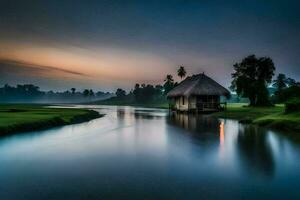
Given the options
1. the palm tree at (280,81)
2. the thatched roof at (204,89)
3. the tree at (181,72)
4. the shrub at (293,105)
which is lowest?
the shrub at (293,105)

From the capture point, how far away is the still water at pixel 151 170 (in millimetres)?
7871

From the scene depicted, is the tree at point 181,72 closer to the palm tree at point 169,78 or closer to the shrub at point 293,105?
the palm tree at point 169,78

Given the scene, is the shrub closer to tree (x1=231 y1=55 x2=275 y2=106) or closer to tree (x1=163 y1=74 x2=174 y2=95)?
tree (x1=231 y1=55 x2=275 y2=106)

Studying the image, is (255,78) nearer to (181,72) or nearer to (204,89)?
(204,89)

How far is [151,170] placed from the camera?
34.2 feet

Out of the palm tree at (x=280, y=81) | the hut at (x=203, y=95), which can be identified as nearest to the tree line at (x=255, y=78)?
the hut at (x=203, y=95)

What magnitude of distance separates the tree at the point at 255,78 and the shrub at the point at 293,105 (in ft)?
86.7

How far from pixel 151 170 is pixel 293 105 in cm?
2254

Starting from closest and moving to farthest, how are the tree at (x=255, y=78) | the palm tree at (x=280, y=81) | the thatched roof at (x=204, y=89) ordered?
the thatched roof at (x=204, y=89), the tree at (x=255, y=78), the palm tree at (x=280, y=81)

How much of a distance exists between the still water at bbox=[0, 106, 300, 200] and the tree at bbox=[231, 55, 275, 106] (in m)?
39.1

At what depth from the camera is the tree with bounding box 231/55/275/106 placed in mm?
54094

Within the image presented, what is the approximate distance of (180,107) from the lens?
55.6 meters

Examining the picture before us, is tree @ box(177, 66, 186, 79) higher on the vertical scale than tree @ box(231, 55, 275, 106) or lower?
higher

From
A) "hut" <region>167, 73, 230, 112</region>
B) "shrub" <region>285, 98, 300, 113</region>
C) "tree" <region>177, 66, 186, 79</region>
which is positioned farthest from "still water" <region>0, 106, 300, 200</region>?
"tree" <region>177, 66, 186, 79</region>
